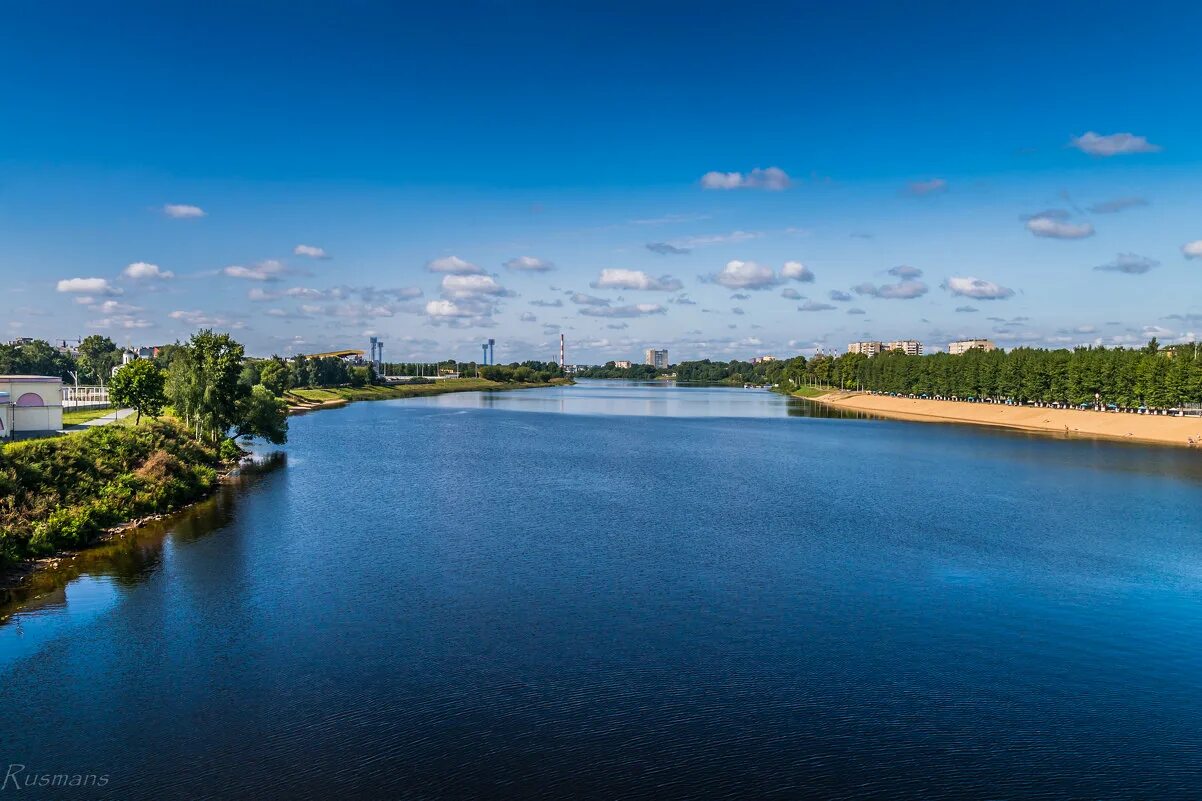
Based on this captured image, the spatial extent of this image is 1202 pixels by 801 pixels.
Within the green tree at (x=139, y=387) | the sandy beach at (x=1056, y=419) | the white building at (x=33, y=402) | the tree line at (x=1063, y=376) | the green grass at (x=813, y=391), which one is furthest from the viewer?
the green grass at (x=813, y=391)

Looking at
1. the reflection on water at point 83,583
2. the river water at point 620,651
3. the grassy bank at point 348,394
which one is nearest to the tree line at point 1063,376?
the river water at point 620,651

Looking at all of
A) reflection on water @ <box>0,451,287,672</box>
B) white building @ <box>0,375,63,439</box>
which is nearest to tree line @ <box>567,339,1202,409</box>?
reflection on water @ <box>0,451,287,672</box>

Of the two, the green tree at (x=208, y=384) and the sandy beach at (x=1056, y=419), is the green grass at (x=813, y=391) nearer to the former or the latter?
the sandy beach at (x=1056, y=419)

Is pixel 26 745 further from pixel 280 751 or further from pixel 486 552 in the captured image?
pixel 486 552

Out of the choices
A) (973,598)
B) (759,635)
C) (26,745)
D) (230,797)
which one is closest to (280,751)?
(230,797)

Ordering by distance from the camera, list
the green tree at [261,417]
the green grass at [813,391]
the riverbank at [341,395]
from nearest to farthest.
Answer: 1. the green tree at [261,417]
2. the riverbank at [341,395]
3. the green grass at [813,391]

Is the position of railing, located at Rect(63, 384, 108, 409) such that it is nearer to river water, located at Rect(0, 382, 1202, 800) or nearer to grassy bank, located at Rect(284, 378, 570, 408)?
grassy bank, located at Rect(284, 378, 570, 408)

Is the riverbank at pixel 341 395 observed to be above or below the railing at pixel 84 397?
below
